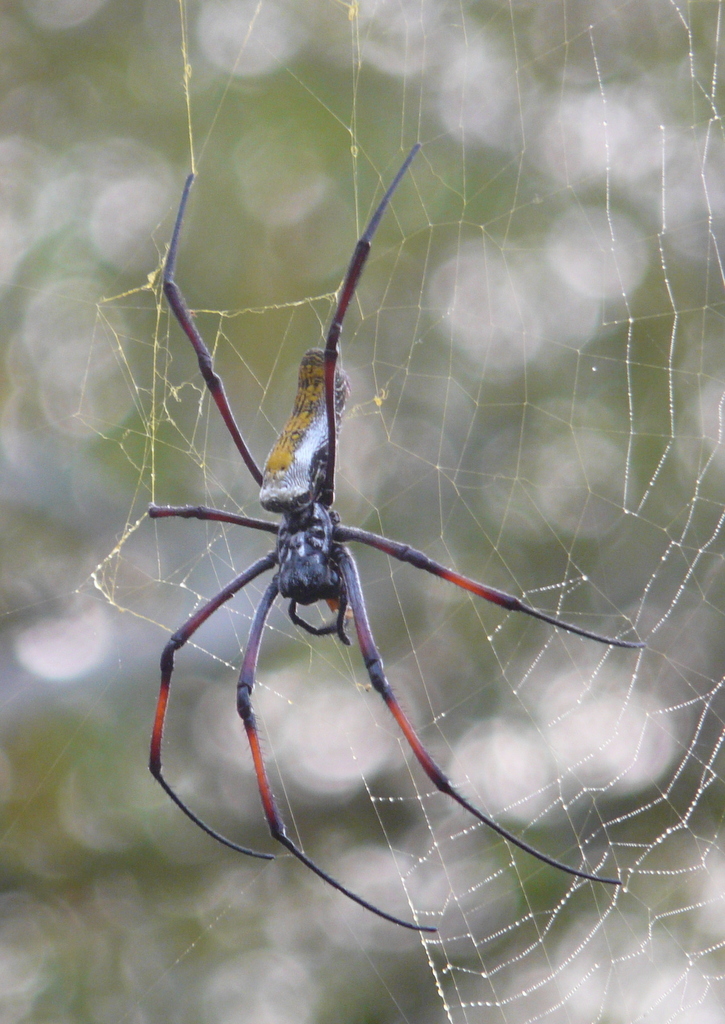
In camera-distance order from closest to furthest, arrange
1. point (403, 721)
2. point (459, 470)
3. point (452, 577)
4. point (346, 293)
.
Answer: point (346, 293), point (403, 721), point (452, 577), point (459, 470)

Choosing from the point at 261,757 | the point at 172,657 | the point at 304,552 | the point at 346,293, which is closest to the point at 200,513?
the point at 304,552

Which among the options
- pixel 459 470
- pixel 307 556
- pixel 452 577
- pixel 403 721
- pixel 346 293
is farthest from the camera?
pixel 459 470

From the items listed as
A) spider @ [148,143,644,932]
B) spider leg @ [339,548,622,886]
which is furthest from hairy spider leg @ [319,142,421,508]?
spider leg @ [339,548,622,886]

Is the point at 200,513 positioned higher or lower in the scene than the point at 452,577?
higher

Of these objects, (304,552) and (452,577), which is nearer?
Result: (452,577)

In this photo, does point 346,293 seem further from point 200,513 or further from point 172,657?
point 172,657

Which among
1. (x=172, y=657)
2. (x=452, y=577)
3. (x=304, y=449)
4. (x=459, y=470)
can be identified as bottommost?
(x=459, y=470)
